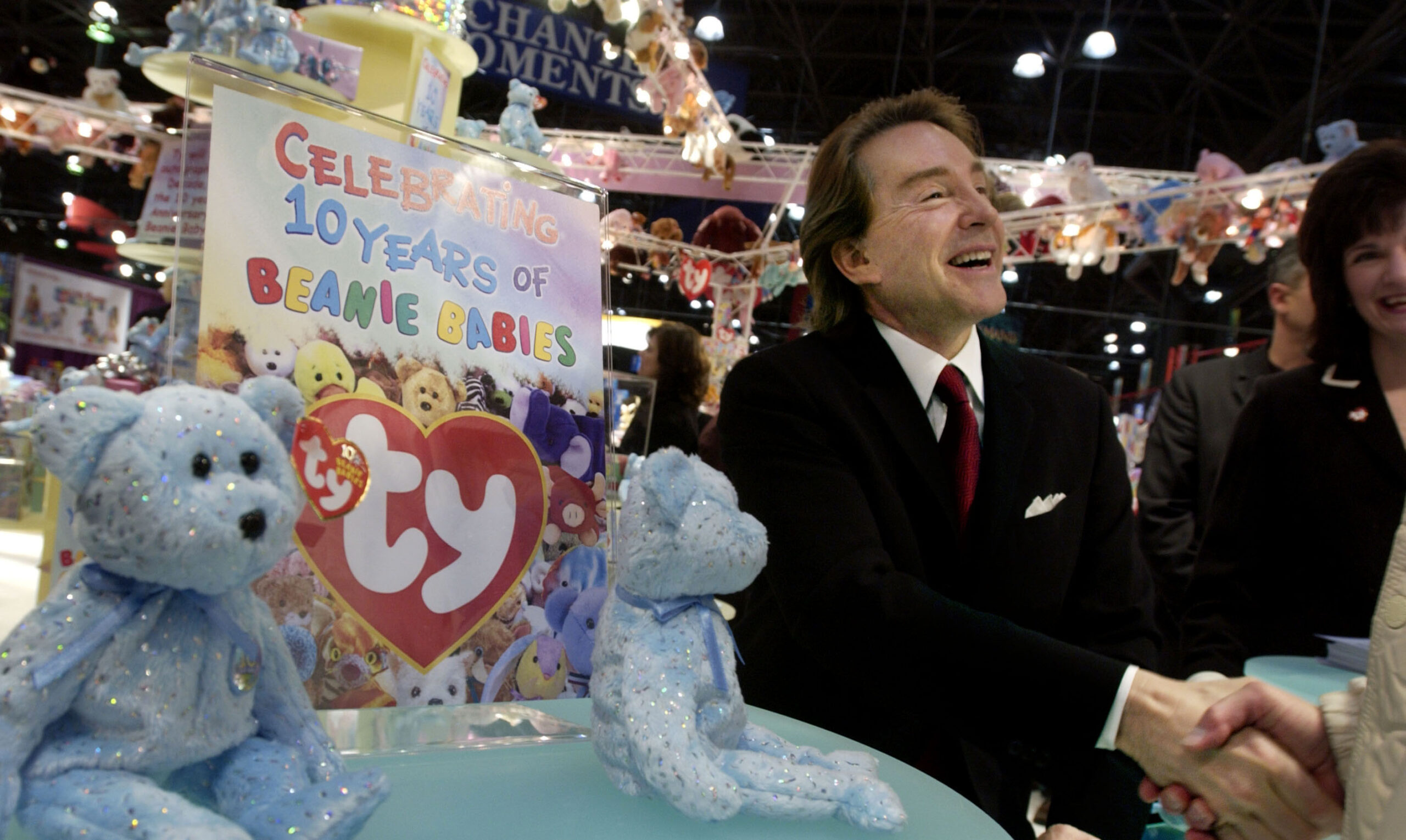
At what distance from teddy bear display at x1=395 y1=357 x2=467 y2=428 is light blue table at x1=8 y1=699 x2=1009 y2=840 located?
1.07 feet

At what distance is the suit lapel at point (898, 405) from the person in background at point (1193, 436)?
5.88 ft

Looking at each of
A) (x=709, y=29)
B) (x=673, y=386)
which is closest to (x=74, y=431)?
(x=673, y=386)

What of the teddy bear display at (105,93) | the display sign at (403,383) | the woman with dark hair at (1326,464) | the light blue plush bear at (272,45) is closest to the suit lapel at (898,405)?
the display sign at (403,383)

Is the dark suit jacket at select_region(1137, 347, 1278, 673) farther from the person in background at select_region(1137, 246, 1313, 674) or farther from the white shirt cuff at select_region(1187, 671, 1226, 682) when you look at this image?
the white shirt cuff at select_region(1187, 671, 1226, 682)

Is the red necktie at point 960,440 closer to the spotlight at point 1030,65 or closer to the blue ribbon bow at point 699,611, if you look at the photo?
the blue ribbon bow at point 699,611

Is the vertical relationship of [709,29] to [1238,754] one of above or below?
above

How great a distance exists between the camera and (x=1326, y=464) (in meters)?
1.71

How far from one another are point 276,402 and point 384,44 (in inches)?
72.5

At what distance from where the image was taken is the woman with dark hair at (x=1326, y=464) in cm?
166

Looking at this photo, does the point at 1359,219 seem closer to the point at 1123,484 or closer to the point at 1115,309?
the point at 1123,484

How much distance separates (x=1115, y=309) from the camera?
10.6 metres

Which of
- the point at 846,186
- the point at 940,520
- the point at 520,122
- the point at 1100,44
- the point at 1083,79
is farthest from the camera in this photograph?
the point at 1083,79

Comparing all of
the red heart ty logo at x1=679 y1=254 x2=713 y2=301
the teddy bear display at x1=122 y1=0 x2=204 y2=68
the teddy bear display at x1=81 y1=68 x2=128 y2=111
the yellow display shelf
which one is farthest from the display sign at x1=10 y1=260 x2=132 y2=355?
the yellow display shelf

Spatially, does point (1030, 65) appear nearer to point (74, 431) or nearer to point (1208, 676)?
point (1208, 676)
